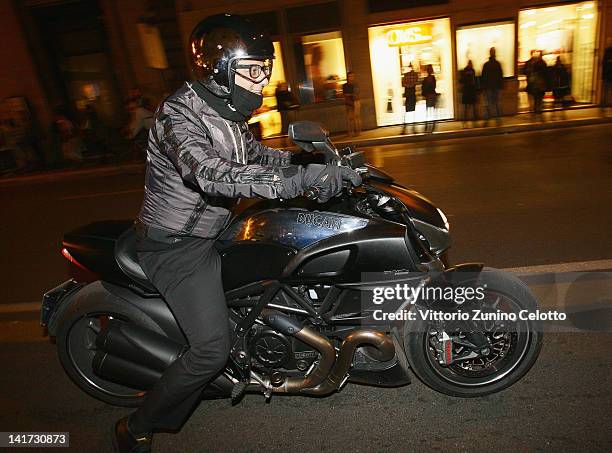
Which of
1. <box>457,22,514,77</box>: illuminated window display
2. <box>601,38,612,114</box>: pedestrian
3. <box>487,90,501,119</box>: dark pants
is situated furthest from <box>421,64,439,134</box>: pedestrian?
<box>601,38,612,114</box>: pedestrian

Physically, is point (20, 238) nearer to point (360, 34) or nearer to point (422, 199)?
point (422, 199)

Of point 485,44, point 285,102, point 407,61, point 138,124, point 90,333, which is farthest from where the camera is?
point 285,102

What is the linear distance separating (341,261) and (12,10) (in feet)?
58.4

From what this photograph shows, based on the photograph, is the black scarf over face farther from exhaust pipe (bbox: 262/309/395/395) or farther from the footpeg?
the footpeg

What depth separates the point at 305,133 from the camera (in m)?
2.25

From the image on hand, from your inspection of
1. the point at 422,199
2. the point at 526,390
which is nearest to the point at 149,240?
the point at 422,199

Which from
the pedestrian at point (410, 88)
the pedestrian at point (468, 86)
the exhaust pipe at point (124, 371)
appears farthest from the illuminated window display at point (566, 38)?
the exhaust pipe at point (124, 371)

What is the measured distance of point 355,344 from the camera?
→ 2.44 meters

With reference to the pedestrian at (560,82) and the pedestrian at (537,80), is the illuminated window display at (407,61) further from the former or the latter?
the pedestrian at (560,82)

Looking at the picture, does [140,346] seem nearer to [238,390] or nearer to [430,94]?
[238,390]

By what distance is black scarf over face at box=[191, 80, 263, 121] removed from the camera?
7.33 feet

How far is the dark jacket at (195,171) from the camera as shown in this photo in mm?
2072

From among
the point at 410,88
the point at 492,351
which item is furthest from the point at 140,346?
the point at 410,88

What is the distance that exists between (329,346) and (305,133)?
3.58 feet
